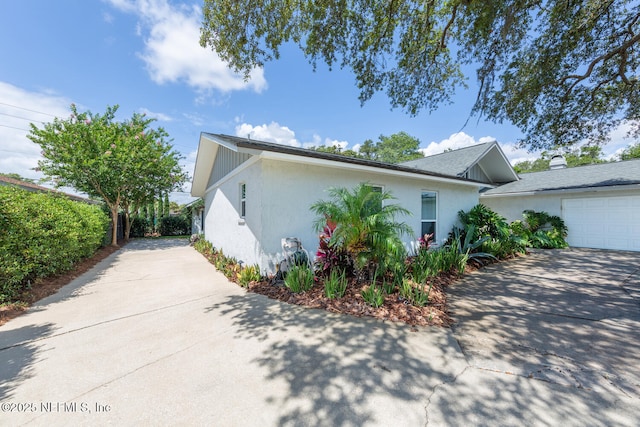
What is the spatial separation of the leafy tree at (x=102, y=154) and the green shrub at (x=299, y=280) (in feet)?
42.7

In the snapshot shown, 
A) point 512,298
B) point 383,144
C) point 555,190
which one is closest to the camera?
point 512,298

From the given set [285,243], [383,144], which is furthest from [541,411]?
[383,144]

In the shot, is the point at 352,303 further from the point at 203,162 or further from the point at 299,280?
the point at 203,162

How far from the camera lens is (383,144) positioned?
44.6 metres

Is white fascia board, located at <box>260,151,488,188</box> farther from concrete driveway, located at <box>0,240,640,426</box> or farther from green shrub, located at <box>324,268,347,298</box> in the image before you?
concrete driveway, located at <box>0,240,640,426</box>

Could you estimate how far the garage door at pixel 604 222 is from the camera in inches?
390

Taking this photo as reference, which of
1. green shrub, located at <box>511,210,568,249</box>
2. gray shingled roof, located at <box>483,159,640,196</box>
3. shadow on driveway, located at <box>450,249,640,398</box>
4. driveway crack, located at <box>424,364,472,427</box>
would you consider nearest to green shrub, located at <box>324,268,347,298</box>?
shadow on driveway, located at <box>450,249,640,398</box>

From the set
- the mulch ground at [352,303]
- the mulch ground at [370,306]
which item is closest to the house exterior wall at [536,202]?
the mulch ground at [352,303]

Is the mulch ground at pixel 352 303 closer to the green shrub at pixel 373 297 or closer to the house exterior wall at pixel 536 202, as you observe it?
the green shrub at pixel 373 297

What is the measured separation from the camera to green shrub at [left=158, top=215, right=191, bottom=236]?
23516 mm

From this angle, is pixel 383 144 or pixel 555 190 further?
pixel 383 144

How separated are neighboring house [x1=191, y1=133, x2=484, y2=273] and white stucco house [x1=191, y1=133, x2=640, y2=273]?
3 centimetres

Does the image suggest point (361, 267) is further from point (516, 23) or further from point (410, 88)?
point (516, 23)

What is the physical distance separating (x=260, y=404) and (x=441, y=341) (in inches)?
96.2
